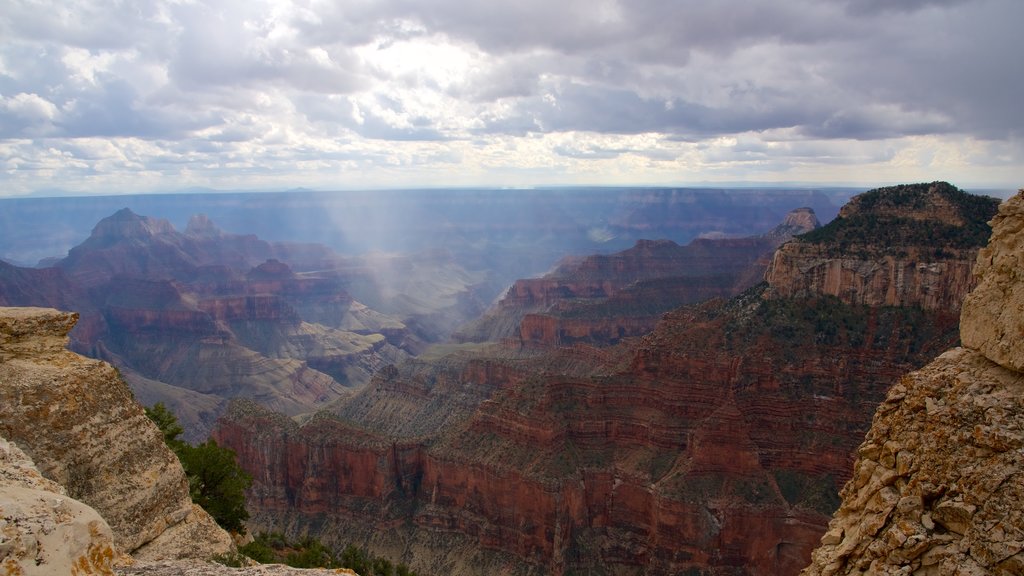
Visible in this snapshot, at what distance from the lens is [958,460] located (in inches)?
414

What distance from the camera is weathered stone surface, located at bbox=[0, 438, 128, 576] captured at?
8.83 metres

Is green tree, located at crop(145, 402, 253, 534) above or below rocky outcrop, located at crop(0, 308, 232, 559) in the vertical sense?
below

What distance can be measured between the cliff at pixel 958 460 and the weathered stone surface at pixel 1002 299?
0.02 meters

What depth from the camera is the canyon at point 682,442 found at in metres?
45.4

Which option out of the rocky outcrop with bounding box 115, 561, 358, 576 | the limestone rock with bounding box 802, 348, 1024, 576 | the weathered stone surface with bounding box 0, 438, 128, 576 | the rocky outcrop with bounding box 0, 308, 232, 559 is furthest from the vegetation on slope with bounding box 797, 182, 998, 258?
the weathered stone surface with bounding box 0, 438, 128, 576

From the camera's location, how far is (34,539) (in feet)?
30.0

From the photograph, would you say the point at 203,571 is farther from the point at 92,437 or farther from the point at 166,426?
the point at 166,426

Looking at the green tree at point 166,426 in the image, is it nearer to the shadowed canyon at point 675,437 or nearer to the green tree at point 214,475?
the green tree at point 214,475

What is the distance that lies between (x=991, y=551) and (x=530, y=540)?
42.7 m

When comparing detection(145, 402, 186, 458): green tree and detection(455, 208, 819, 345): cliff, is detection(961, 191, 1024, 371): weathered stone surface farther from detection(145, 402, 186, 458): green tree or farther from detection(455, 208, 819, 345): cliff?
detection(455, 208, 819, 345): cliff

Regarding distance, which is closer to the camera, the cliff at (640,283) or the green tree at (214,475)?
the green tree at (214,475)

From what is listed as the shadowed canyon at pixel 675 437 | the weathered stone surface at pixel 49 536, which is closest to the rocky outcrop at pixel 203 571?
the weathered stone surface at pixel 49 536

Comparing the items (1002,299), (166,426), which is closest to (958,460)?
(1002,299)

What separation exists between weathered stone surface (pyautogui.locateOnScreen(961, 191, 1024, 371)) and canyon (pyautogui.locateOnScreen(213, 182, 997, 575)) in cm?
3411
